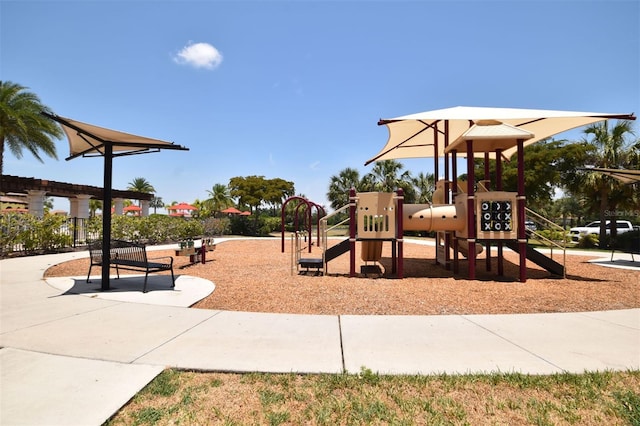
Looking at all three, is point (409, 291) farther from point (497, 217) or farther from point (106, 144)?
point (106, 144)

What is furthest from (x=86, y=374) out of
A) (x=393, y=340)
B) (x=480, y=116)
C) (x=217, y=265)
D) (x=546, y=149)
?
(x=546, y=149)

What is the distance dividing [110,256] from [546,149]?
32497 mm

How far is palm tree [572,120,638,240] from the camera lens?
22.8 metres

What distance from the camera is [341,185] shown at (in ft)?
123

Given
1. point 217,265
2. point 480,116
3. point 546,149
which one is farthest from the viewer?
point 546,149

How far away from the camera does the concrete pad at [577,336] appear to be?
3621 mm

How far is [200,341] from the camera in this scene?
407 centimetres

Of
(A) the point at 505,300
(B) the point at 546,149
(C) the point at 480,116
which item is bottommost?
(A) the point at 505,300

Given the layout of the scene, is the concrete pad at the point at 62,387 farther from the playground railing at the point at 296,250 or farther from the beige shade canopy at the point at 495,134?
the beige shade canopy at the point at 495,134

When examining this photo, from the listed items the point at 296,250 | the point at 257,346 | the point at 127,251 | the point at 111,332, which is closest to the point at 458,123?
the point at 296,250

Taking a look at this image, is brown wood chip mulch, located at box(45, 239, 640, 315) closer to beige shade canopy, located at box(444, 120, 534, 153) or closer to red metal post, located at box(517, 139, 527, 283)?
red metal post, located at box(517, 139, 527, 283)

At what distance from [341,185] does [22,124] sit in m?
27.9

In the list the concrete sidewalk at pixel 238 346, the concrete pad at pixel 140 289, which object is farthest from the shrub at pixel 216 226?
the concrete sidewalk at pixel 238 346

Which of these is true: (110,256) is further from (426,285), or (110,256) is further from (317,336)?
(426,285)
